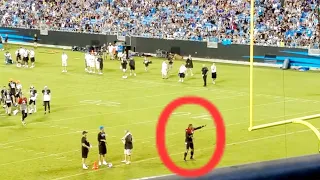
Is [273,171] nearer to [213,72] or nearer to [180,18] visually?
[213,72]

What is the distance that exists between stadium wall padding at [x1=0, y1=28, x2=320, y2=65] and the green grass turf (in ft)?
5.04

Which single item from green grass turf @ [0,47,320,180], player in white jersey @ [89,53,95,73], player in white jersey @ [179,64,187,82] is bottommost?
green grass turf @ [0,47,320,180]

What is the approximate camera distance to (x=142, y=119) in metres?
27.1

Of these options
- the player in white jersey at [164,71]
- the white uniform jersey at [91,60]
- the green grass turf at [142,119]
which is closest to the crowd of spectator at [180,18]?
the green grass turf at [142,119]

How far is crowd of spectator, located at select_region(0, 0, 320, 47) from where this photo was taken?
44469mm

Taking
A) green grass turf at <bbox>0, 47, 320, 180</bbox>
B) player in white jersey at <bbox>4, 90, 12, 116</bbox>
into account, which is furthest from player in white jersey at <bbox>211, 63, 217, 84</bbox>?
player in white jersey at <bbox>4, 90, 12, 116</bbox>

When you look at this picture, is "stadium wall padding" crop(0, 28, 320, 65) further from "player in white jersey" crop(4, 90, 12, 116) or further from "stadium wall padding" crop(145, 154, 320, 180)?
"stadium wall padding" crop(145, 154, 320, 180)

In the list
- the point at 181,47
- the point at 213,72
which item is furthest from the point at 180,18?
the point at 213,72

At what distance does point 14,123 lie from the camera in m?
26.6

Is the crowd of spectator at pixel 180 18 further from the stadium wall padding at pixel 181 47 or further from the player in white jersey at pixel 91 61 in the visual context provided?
the player in white jersey at pixel 91 61

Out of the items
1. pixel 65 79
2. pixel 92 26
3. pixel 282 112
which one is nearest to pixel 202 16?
pixel 92 26

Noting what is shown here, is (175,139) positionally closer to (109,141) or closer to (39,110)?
(109,141)

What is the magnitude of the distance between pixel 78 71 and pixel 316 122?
20.0 meters

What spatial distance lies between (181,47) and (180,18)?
4027 mm
